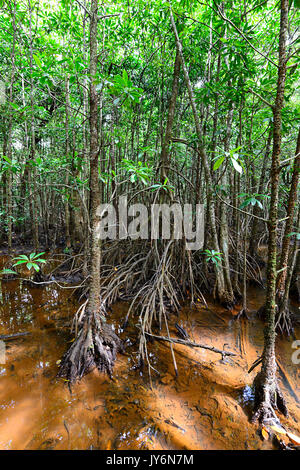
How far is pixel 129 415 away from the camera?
5.02 ft

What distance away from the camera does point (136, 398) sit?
1.67 m

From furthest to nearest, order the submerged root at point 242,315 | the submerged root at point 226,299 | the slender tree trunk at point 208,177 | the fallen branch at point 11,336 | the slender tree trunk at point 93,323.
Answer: the submerged root at point 226,299, the submerged root at point 242,315, the slender tree trunk at point 208,177, the fallen branch at point 11,336, the slender tree trunk at point 93,323

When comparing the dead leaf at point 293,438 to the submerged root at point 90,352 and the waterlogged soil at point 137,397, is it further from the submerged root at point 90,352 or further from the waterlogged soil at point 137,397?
the submerged root at point 90,352

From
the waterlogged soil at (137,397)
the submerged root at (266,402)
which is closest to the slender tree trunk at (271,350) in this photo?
the submerged root at (266,402)

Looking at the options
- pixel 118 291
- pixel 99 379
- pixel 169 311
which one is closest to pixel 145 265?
pixel 118 291

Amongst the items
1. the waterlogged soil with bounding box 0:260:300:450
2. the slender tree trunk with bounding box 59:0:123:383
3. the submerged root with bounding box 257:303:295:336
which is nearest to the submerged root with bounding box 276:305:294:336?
the submerged root with bounding box 257:303:295:336

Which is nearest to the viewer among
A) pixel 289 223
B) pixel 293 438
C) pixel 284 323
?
pixel 293 438

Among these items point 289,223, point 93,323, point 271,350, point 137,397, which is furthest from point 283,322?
point 93,323

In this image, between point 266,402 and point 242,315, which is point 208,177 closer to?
point 242,315

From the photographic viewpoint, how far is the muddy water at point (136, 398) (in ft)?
4.52

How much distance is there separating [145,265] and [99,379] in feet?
6.07

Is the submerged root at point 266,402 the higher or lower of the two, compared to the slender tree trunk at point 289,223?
lower

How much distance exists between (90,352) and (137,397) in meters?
0.55

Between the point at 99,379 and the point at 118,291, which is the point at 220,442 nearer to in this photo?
the point at 99,379
